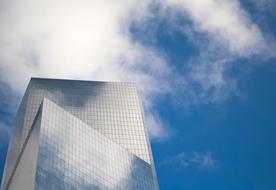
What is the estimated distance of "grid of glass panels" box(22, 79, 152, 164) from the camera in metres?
117

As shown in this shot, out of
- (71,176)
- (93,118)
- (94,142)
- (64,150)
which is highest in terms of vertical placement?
(93,118)

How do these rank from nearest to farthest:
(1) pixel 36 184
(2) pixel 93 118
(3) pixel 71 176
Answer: (1) pixel 36 184 → (3) pixel 71 176 → (2) pixel 93 118

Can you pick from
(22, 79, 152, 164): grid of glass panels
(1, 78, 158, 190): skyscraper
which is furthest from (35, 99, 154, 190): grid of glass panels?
(22, 79, 152, 164): grid of glass panels

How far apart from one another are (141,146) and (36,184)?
2384 inches

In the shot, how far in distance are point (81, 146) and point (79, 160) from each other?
4178mm

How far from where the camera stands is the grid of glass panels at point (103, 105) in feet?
383

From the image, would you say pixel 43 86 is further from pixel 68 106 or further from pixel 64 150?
pixel 64 150

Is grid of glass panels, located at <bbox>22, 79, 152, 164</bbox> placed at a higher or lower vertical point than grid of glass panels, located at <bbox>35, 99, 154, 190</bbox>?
higher

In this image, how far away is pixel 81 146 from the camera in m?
72.1

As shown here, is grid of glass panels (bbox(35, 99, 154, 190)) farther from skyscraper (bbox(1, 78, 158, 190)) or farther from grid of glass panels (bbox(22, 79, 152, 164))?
grid of glass panels (bbox(22, 79, 152, 164))

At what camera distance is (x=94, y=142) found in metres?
77.5

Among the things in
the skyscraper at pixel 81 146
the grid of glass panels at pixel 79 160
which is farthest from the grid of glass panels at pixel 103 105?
the grid of glass panels at pixel 79 160

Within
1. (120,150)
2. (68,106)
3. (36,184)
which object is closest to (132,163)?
(120,150)

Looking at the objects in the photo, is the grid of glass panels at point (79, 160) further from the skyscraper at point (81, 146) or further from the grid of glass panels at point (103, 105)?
the grid of glass panels at point (103, 105)
